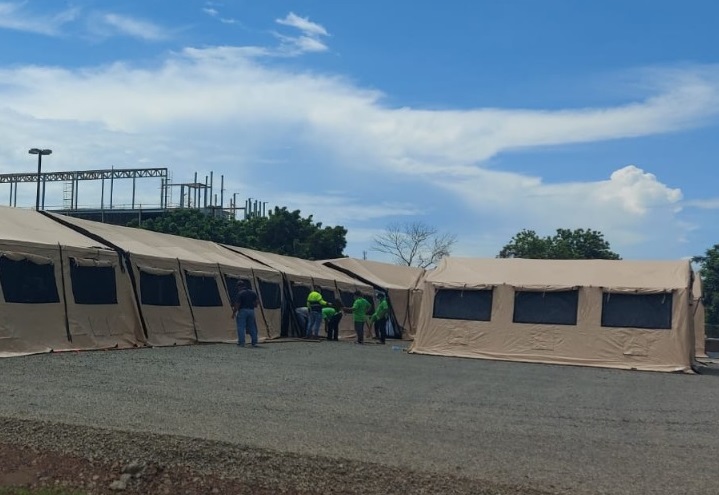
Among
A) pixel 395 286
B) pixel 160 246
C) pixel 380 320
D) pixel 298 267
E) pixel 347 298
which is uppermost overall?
pixel 160 246

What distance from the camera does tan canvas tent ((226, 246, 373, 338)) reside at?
74.9 ft

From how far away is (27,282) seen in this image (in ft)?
45.3

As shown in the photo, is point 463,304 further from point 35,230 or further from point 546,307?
point 35,230

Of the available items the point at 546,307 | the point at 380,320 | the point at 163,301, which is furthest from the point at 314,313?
the point at 546,307

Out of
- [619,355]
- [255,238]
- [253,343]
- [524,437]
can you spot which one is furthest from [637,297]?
[255,238]

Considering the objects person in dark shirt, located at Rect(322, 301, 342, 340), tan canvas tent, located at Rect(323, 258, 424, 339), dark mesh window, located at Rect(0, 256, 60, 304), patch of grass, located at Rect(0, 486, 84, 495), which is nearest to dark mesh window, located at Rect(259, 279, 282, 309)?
person in dark shirt, located at Rect(322, 301, 342, 340)

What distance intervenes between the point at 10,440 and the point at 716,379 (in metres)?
13.5

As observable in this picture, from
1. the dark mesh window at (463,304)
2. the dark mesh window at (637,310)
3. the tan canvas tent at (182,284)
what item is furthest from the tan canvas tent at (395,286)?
the dark mesh window at (637,310)

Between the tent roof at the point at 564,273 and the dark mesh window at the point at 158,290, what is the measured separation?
6178 millimetres

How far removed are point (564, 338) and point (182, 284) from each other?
28.4 ft

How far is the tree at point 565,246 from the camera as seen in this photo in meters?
47.2

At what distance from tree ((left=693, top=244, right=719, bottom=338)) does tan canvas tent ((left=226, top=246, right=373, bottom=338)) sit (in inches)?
942

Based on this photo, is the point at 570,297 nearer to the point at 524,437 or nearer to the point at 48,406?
the point at 524,437

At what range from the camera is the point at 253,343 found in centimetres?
1777
